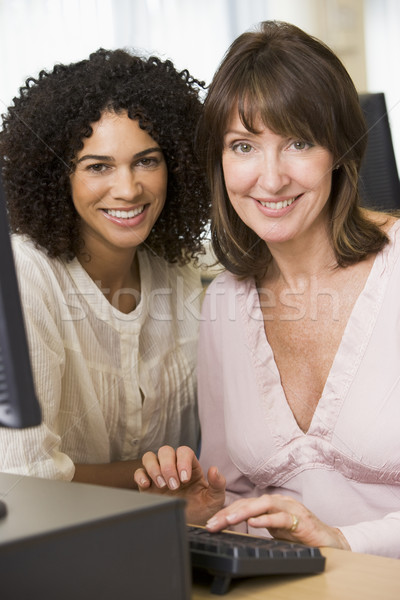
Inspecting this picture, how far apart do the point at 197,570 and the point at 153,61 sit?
1.15 metres

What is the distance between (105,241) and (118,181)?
0.51ft

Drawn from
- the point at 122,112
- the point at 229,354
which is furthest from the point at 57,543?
the point at 122,112

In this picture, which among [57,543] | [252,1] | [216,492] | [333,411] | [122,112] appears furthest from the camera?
[252,1]

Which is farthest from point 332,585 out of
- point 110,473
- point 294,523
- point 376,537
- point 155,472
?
point 110,473

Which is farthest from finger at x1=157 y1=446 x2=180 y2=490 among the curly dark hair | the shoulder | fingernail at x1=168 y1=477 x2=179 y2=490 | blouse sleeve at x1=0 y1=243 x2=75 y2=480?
the curly dark hair

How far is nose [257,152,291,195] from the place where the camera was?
132cm

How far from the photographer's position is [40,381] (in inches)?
50.3

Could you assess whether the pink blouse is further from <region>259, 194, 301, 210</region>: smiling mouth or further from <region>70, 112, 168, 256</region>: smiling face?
<region>70, 112, 168, 256</region>: smiling face

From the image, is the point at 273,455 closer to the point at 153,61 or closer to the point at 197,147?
the point at 197,147

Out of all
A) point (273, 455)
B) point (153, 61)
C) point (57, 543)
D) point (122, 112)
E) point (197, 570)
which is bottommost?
point (273, 455)

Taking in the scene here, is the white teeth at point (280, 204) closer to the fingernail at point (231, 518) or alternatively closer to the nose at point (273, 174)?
the nose at point (273, 174)

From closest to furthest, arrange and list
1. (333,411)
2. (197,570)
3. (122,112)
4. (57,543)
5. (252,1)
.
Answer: (57,543) < (197,570) < (333,411) < (122,112) < (252,1)

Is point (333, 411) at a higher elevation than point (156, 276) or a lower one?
lower

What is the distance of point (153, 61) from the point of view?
5.23ft
